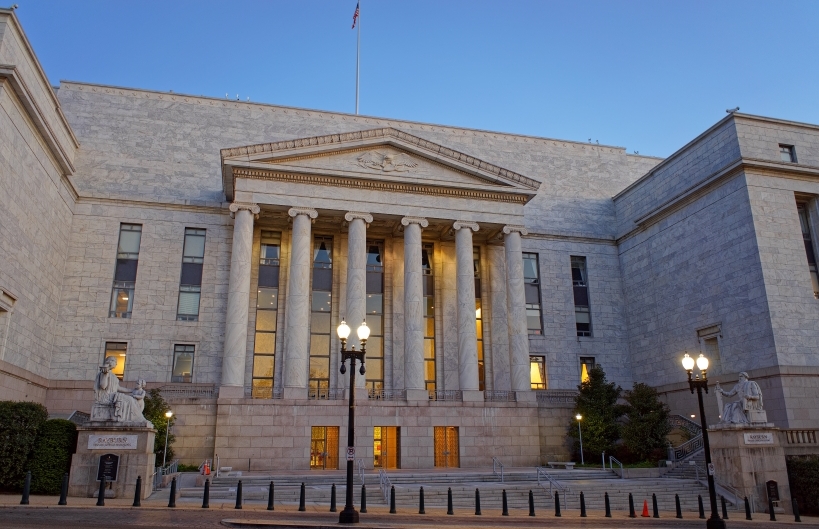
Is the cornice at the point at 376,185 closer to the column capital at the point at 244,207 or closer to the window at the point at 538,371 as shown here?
the column capital at the point at 244,207

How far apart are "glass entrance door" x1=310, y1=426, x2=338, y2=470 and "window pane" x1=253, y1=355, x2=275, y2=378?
558cm

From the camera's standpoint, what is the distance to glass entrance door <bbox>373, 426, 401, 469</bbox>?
38.2m

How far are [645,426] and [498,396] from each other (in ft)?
28.7

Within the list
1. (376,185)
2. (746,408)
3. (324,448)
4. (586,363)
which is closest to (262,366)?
(324,448)

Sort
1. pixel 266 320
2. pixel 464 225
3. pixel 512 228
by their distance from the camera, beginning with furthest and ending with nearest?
pixel 512 228 → pixel 464 225 → pixel 266 320

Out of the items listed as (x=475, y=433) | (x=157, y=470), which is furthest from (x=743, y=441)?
(x=157, y=470)

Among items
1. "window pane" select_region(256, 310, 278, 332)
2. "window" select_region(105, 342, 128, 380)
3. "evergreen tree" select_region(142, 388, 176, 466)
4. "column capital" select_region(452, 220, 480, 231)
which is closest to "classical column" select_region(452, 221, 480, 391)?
"column capital" select_region(452, 220, 480, 231)

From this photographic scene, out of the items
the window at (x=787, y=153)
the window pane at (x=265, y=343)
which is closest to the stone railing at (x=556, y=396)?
the window pane at (x=265, y=343)

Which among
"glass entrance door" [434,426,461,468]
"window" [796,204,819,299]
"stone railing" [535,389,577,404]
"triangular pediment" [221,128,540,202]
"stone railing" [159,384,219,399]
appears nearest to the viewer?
"stone railing" [159,384,219,399]

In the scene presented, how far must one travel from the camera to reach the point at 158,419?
108 ft

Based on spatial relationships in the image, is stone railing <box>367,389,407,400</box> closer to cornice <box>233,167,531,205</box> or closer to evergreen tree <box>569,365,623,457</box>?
evergreen tree <box>569,365,623,457</box>

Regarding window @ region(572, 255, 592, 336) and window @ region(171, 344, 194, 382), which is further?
window @ region(572, 255, 592, 336)

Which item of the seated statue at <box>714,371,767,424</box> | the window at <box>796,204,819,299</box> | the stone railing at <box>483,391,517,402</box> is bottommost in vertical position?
the seated statue at <box>714,371,767,424</box>

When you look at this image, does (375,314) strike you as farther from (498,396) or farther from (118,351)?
(118,351)
